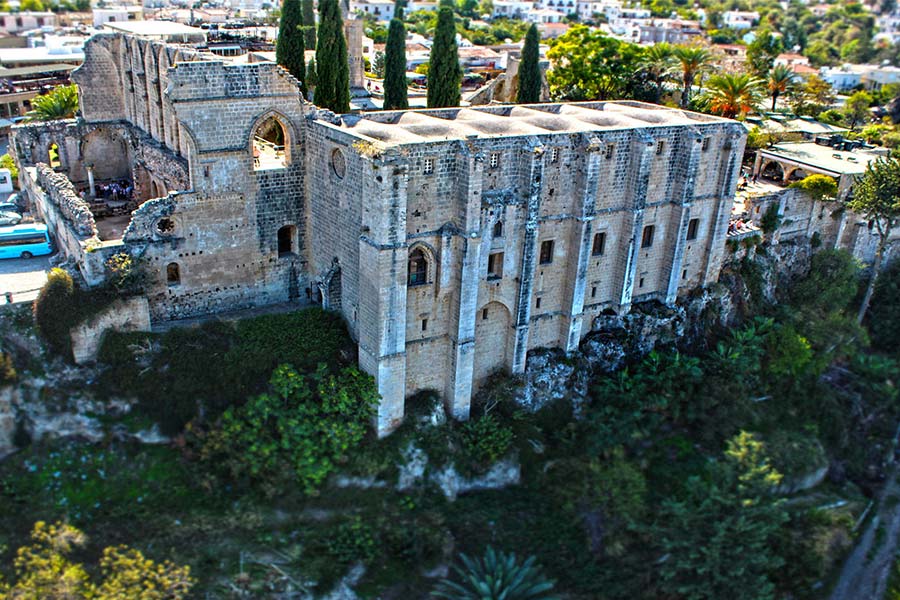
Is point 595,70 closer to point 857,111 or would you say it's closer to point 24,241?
point 857,111

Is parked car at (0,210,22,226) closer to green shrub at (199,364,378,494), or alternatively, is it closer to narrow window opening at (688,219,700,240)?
green shrub at (199,364,378,494)

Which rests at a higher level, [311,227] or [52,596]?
[311,227]

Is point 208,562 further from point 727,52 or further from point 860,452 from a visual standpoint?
point 727,52

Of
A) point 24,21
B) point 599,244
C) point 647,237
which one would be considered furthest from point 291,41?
point 24,21

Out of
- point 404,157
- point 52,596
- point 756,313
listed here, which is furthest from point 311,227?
point 756,313

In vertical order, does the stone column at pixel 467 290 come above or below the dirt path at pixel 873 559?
above

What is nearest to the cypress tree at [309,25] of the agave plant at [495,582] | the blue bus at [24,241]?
the blue bus at [24,241]

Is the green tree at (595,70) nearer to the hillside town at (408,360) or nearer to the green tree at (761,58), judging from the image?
the green tree at (761,58)
